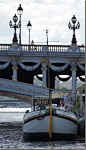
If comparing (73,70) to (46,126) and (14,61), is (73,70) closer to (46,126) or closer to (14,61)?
(14,61)

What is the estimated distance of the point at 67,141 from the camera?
2431 inches

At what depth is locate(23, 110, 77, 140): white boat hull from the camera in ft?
204

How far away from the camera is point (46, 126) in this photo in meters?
62.3

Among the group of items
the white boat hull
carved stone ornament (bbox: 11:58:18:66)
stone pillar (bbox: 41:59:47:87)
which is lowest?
the white boat hull

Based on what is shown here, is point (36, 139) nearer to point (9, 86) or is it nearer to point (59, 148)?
point (59, 148)

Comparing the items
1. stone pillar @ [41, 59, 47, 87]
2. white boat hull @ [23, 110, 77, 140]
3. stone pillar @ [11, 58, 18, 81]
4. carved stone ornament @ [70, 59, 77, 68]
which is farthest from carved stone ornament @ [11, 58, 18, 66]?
white boat hull @ [23, 110, 77, 140]

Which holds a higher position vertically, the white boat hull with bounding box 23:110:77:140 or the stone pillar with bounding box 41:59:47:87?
the stone pillar with bounding box 41:59:47:87

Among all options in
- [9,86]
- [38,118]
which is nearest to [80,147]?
[38,118]

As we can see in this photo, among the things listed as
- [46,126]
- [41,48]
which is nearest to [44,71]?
[41,48]

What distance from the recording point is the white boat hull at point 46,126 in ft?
204

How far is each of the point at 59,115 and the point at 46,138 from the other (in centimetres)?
229

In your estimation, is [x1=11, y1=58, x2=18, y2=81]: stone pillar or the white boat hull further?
[x1=11, y1=58, x2=18, y2=81]: stone pillar

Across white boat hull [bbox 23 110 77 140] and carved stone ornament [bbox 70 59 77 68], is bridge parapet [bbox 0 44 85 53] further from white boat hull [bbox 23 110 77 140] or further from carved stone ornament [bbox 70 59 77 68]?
white boat hull [bbox 23 110 77 140]

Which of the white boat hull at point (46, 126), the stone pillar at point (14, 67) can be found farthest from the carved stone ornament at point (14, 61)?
the white boat hull at point (46, 126)
